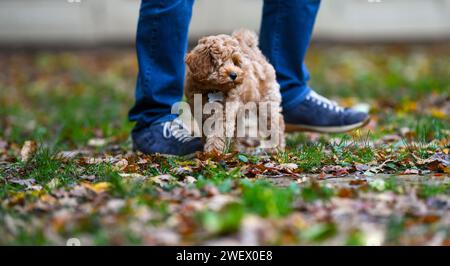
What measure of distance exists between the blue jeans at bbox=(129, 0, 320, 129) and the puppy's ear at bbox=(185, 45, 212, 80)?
1.07 feet

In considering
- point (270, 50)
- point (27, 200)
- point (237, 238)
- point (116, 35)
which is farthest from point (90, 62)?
point (237, 238)

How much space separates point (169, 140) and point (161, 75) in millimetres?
396

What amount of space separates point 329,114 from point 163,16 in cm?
139

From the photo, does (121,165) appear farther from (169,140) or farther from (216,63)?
(216,63)

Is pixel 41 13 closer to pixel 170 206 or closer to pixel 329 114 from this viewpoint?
pixel 329 114

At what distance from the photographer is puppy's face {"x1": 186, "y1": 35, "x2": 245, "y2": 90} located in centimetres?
346

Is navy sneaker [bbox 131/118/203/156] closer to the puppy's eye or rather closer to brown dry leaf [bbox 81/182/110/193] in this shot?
the puppy's eye

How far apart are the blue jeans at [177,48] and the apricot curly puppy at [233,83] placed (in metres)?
0.19

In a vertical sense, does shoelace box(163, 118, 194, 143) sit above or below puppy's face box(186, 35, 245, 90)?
below

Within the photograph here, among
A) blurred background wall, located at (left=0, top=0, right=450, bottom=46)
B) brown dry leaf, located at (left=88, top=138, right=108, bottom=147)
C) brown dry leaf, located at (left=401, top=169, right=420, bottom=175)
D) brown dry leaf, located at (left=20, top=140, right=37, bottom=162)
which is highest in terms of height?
blurred background wall, located at (left=0, top=0, right=450, bottom=46)

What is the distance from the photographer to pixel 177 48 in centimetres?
381

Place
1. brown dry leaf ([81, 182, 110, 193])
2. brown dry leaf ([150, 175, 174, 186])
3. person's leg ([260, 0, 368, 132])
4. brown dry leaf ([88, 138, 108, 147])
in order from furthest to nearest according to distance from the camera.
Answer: brown dry leaf ([88, 138, 108, 147]) → person's leg ([260, 0, 368, 132]) → brown dry leaf ([150, 175, 174, 186]) → brown dry leaf ([81, 182, 110, 193])

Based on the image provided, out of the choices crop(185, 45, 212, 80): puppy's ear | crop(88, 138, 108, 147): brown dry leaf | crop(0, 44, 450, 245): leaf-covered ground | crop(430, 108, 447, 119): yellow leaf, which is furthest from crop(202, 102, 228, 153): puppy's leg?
crop(430, 108, 447, 119): yellow leaf
